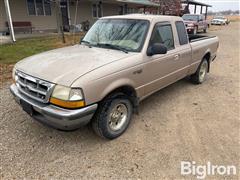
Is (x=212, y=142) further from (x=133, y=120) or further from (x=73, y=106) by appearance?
(x=73, y=106)

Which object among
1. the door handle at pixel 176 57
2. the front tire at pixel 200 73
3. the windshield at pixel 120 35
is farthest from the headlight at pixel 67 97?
the front tire at pixel 200 73

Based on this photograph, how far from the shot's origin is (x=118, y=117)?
3.49 metres

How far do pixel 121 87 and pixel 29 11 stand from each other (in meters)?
15.2

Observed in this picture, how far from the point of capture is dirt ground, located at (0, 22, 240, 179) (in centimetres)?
275

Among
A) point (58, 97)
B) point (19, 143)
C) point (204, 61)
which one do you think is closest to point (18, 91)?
point (19, 143)

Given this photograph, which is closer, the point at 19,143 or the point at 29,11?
the point at 19,143

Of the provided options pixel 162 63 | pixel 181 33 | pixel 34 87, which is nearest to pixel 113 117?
pixel 34 87

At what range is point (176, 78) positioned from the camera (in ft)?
15.7

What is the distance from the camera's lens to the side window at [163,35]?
12.7 ft

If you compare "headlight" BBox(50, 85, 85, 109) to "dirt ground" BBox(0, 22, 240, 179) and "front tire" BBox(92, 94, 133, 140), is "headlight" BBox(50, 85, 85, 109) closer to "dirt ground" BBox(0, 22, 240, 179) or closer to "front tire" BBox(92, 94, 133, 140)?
"front tire" BBox(92, 94, 133, 140)

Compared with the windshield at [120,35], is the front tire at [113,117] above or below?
below

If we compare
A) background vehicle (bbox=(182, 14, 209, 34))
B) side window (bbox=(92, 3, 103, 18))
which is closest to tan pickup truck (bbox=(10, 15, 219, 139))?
background vehicle (bbox=(182, 14, 209, 34))

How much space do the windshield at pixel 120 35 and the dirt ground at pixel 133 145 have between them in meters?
1.42

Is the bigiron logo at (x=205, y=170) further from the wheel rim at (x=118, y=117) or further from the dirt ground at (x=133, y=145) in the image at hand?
the wheel rim at (x=118, y=117)
